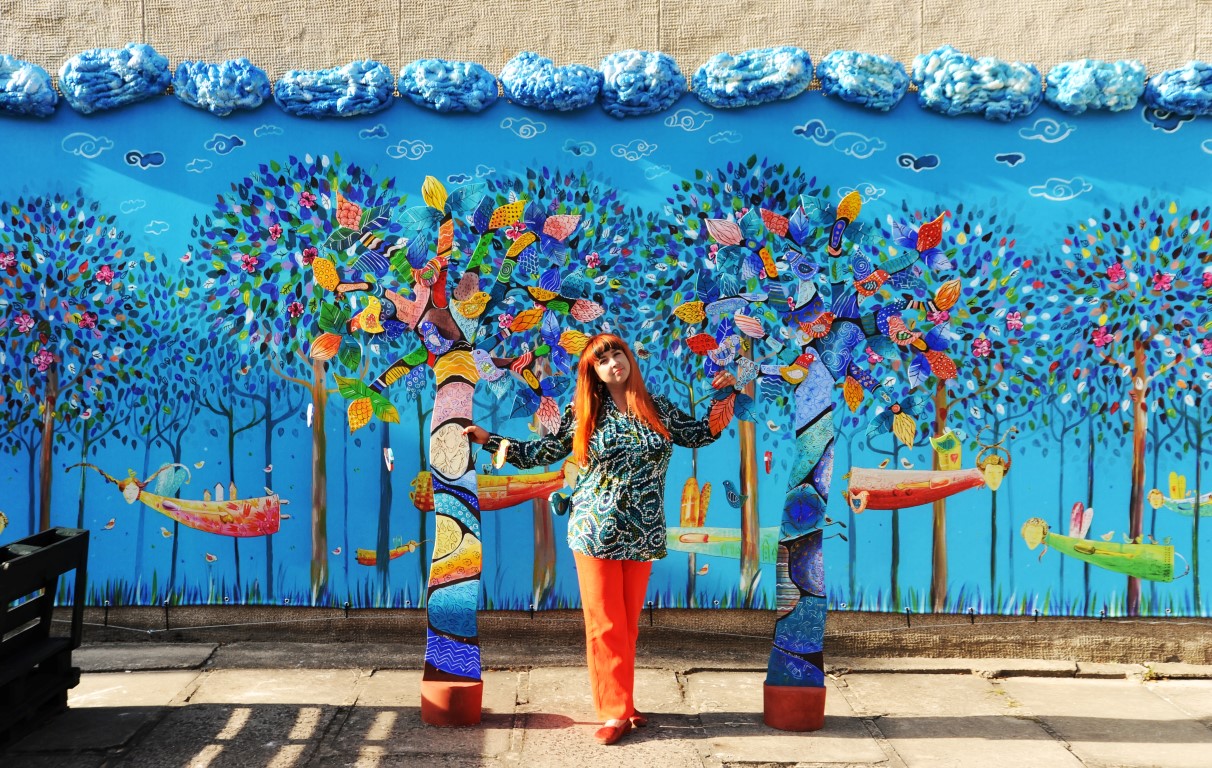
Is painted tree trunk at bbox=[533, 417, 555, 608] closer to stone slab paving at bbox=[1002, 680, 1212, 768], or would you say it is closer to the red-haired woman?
the red-haired woman

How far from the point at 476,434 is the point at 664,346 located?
3.71 feet

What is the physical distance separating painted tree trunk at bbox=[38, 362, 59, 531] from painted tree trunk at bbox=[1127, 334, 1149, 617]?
4954 mm

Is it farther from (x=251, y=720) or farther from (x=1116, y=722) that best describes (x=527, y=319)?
(x=1116, y=722)

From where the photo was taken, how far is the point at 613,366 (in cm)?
351

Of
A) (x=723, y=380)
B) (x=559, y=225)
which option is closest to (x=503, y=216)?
(x=559, y=225)

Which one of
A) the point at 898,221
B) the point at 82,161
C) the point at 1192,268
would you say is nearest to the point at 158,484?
the point at 82,161

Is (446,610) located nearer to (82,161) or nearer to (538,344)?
(538,344)

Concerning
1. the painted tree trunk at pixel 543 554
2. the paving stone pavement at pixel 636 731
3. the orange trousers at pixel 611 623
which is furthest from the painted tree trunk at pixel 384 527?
the orange trousers at pixel 611 623

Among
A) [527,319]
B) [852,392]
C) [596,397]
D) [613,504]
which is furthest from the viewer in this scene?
[852,392]

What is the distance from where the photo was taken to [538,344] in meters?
4.40

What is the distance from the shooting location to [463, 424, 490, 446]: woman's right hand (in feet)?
12.1

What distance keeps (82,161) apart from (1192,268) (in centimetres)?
510

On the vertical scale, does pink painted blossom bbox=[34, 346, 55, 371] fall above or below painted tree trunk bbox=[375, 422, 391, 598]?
above

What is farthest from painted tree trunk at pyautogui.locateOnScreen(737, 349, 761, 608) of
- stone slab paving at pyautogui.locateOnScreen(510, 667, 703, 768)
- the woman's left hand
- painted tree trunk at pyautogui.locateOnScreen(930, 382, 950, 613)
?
painted tree trunk at pyautogui.locateOnScreen(930, 382, 950, 613)
